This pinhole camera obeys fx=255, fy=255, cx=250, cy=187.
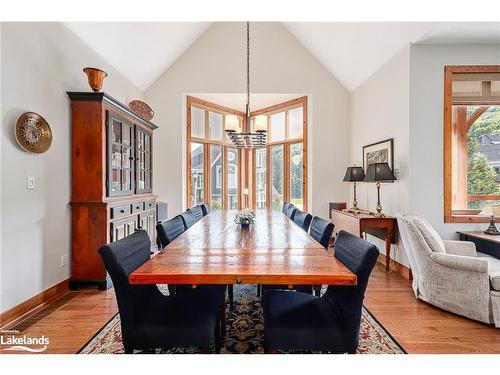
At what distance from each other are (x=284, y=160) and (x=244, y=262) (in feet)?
14.4

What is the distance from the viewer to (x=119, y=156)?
10.4ft

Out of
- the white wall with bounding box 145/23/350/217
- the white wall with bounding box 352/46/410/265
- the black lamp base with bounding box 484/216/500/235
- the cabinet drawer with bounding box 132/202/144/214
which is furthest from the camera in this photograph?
the white wall with bounding box 145/23/350/217

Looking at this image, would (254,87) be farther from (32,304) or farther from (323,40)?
(32,304)

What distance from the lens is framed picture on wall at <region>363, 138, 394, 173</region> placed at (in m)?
3.57

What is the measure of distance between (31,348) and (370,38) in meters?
4.89

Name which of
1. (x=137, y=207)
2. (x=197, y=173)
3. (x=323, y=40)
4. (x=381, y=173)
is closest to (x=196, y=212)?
(x=137, y=207)

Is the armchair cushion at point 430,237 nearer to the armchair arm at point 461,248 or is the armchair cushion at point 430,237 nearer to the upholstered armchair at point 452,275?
the upholstered armchair at point 452,275

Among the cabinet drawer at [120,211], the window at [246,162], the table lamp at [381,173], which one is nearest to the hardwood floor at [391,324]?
the cabinet drawer at [120,211]

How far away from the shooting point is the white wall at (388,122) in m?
3.29

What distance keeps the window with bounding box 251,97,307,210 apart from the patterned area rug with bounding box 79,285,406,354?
3.24 metres

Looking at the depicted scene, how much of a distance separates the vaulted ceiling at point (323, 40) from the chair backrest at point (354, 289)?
9.60 feet

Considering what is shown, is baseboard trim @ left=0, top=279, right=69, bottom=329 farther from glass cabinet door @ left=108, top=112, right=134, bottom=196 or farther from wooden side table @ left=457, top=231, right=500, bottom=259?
wooden side table @ left=457, top=231, right=500, bottom=259

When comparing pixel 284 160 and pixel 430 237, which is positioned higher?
pixel 284 160

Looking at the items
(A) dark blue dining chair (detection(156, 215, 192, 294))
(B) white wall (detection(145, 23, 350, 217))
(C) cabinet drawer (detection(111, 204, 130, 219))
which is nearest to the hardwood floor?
(A) dark blue dining chair (detection(156, 215, 192, 294))
